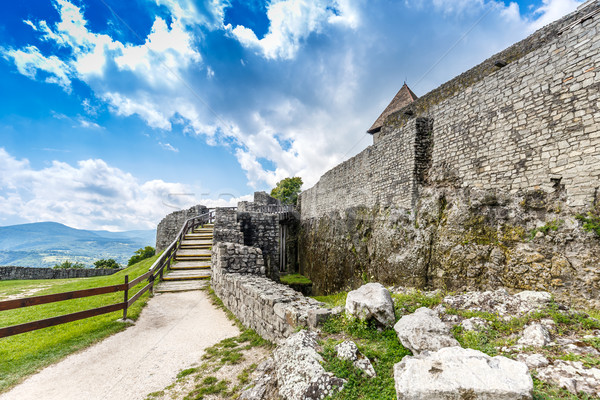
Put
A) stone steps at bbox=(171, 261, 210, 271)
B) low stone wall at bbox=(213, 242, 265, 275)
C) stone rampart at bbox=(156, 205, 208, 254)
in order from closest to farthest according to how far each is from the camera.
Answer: low stone wall at bbox=(213, 242, 265, 275) → stone steps at bbox=(171, 261, 210, 271) → stone rampart at bbox=(156, 205, 208, 254)

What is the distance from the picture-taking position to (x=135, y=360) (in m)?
4.57

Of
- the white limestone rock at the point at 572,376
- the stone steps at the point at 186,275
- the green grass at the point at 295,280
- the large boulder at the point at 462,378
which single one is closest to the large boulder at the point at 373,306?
the large boulder at the point at 462,378

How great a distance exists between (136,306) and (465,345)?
8.11 meters

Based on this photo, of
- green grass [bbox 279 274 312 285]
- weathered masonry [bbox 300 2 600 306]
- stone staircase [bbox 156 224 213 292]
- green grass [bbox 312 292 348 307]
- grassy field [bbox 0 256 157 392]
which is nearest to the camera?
grassy field [bbox 0 256 157 392]

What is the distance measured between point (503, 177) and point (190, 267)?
11.9 m

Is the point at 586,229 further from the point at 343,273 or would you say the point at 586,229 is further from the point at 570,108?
the point at 343,273

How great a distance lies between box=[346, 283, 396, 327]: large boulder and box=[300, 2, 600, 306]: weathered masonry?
4.03 m

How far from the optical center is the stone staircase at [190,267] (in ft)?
32.4

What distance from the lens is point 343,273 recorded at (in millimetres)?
13055

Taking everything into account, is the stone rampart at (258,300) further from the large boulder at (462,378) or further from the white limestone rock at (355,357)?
the large boulder at (462,378)

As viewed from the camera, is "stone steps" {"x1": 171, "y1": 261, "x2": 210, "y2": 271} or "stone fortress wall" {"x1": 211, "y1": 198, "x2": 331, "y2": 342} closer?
"stone fortress wall" {"x1": 211, "y1": 198, "x2": 331, "y2": 342}

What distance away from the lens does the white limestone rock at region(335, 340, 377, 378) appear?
2.69m

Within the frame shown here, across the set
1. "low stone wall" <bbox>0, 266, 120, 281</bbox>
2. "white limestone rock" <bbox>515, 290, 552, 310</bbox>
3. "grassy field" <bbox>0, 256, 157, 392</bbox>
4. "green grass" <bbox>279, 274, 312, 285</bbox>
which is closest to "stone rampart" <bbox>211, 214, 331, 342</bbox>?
"grassy field" <bbox>0, 256, 157, 392</bbox>

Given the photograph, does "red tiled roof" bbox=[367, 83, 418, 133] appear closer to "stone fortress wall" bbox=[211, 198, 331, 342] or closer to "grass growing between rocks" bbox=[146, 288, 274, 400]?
"stone fortress wall" bbox=[211, 198, 331, 342]
